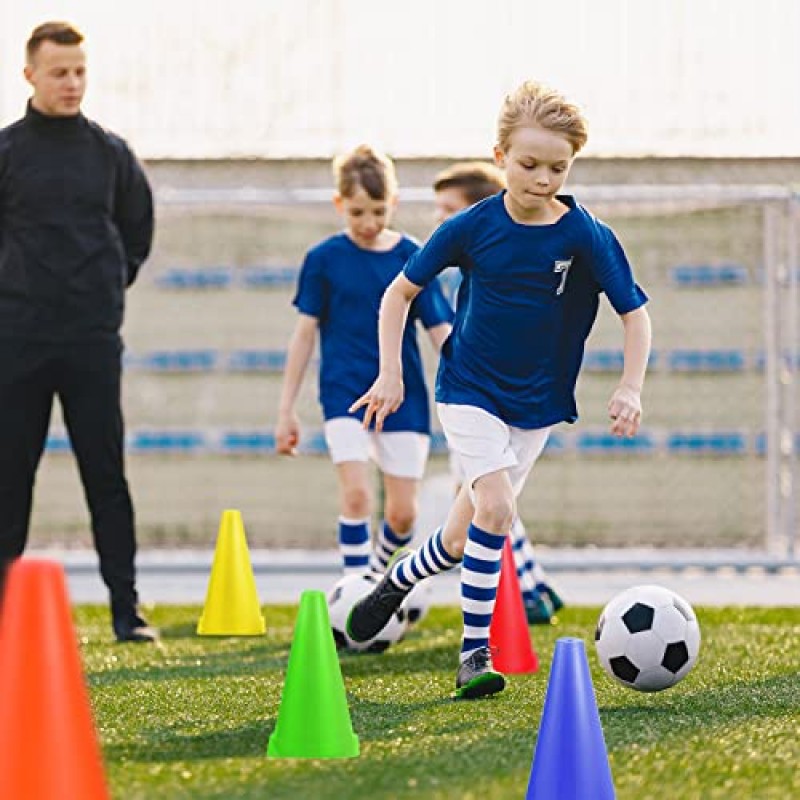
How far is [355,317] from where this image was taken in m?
7.03

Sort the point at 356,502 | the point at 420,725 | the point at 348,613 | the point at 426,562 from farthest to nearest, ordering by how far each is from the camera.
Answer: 1. the point at 356,502
2. the point at 348,613
3. the point at 426,562
4. the point at 420,725

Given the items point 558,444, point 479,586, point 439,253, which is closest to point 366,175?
point 439,253

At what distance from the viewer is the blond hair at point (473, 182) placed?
7.43 metres

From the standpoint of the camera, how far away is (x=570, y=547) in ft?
41.0

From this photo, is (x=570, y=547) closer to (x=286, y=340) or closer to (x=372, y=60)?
(x=286, y=340)

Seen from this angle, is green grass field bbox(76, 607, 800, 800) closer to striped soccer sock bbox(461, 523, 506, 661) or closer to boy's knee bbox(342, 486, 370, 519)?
striped soccer sock bbox(461, 523, 506, 661)

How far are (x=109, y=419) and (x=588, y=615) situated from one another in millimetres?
2433

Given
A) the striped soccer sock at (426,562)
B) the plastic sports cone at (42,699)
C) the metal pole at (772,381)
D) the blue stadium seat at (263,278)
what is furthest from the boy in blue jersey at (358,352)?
the blue stadium seat at (263,278)

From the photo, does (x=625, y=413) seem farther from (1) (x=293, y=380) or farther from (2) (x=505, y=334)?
(1) (x=293, y=380)

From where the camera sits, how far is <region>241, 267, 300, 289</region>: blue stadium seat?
42.4 ft

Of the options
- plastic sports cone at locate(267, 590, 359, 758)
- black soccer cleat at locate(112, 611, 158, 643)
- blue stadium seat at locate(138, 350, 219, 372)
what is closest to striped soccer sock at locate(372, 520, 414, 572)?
black soccer cleat at locate(112, 611, 158, 643)

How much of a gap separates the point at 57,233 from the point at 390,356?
1679mm

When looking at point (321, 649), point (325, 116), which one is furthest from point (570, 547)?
point (321, 649)

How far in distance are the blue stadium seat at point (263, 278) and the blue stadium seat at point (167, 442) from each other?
106 cm
